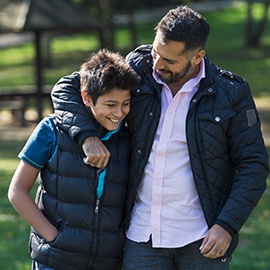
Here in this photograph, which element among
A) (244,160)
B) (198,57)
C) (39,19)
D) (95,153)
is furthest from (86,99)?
(39,19)

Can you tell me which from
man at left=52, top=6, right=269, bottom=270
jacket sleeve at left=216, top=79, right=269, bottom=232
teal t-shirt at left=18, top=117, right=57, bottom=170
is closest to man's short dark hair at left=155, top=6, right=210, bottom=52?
man at left=52, top=6, right=269, bottom=270

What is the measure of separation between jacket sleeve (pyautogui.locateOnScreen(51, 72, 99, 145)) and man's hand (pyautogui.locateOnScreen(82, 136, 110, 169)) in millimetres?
29

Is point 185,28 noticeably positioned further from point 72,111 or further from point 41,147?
point 41,147

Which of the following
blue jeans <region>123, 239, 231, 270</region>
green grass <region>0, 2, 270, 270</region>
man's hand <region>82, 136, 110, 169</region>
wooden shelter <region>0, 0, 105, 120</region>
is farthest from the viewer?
wooden shelter <region>0, 0, 105, 120</region>

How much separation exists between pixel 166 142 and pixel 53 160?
50 cm

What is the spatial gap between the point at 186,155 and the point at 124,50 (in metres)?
25.7

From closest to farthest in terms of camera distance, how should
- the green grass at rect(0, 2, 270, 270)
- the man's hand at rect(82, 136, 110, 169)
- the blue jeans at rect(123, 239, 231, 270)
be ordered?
the man's hand at rect(82, 136, 110, 169), the blue jeans at rect(123, 239, 231, 270), the green grass at rect(0, 2, 270, 270)

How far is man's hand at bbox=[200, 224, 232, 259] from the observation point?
3.53m

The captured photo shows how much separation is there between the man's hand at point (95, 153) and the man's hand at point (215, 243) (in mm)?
545

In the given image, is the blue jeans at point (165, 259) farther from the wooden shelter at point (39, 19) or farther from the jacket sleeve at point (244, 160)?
the wooden shelter at point (39, 19)

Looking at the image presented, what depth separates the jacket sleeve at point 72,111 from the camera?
359cm

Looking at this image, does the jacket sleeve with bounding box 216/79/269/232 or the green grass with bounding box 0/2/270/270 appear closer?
the jacket sleeve with bounding box 216/79/269/232

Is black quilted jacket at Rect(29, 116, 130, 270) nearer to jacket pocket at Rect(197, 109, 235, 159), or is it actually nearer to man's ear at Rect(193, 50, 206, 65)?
jacket pocket at Rect(197, 109, 235, 159)

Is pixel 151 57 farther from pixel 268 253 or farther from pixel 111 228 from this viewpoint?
pixel 268 253
